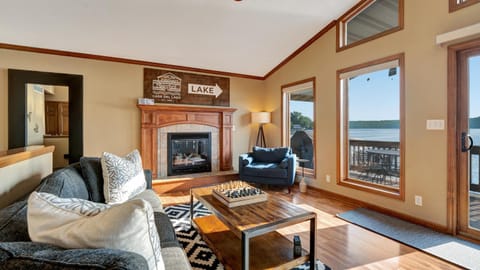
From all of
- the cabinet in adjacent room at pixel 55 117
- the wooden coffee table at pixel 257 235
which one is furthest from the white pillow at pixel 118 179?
the cabinet in adjacent room at pixel 55 117

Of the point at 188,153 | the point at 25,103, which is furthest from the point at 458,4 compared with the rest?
the point at 25,103

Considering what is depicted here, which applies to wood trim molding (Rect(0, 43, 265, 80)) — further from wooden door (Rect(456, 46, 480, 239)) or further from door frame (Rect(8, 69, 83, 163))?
wooden door (Rect(456, 46, 480, 239))

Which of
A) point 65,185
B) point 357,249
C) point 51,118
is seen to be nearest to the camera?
point 65,185

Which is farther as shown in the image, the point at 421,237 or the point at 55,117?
the point at 55,117

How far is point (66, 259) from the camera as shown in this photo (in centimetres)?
61

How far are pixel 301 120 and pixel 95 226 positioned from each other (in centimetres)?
438

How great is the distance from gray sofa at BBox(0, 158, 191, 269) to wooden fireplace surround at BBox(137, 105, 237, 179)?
96.2 inches

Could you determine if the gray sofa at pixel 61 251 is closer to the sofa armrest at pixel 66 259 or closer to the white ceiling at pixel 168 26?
the sofa armrest at pixel 66 259

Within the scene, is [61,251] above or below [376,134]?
below

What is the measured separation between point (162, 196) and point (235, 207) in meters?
2.34

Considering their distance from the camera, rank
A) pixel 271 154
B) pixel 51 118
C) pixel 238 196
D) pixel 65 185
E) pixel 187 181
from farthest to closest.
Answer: pixel 51 118 < pixel 271 154 < pixel 187 181 < pixel 238 196 < pixel 65 185

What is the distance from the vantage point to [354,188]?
11.6ft

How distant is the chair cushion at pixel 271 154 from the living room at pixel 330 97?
61 centimetres

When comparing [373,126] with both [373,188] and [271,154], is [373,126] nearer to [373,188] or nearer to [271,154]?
[373,188]
